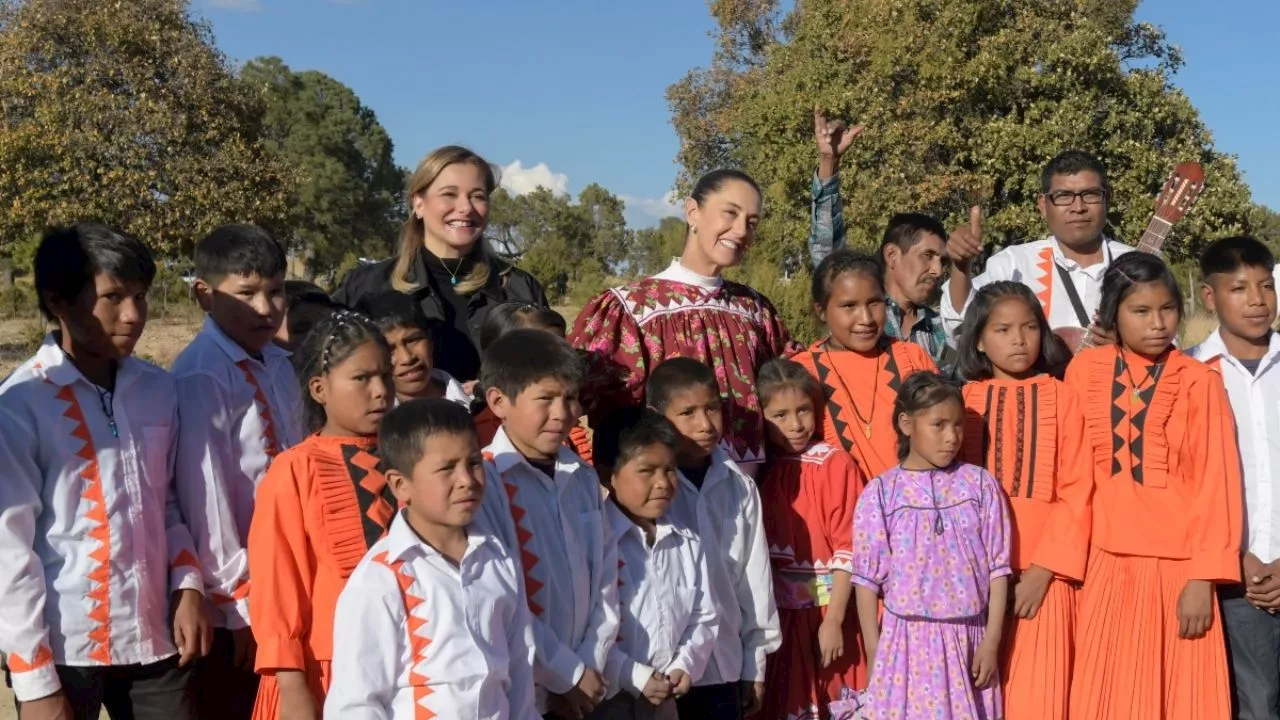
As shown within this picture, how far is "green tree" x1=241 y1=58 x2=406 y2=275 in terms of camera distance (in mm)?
42281

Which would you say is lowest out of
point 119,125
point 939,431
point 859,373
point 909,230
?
point 939,431

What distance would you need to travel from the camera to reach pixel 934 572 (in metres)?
3.59

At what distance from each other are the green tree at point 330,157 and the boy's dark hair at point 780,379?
3848cm

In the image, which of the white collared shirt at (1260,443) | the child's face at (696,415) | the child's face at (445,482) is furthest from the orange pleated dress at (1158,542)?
the child's face at (445,482)

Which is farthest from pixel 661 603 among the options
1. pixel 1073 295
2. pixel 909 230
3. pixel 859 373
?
pixel 1073 295

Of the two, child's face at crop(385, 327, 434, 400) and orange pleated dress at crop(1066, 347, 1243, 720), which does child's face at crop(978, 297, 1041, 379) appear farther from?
child's face at crop(385, 327, 434, 400)

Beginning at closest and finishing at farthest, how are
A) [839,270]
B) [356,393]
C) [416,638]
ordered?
[416,638]
[356,393]
[839,270]

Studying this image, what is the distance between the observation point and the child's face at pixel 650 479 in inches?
126

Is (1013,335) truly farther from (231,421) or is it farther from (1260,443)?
(231,421)

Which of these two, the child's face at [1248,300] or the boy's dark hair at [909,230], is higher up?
the boy's dark hair at [909,230]

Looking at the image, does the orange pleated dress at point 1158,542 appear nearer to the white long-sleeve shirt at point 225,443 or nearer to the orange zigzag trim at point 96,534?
the white long-sleeve shirt at point 225,443

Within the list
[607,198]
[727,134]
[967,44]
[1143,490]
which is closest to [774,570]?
[1143,490]

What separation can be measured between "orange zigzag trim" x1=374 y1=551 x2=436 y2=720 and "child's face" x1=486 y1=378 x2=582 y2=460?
2.03 feet

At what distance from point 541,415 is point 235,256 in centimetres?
101
